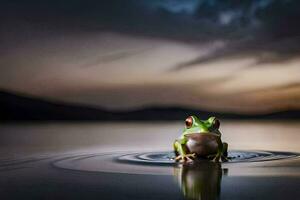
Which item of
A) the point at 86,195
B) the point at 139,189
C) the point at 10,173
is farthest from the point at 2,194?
the point at 10,173

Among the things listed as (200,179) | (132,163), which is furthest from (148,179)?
(132,163)

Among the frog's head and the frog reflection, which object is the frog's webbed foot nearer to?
the frog reflection

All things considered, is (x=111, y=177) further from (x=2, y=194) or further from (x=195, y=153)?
(x=195, y=153)

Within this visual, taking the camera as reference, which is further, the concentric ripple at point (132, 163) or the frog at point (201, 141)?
the frog at point (201, 141)

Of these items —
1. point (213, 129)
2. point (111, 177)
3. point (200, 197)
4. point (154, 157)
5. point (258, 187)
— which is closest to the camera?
point (200, 197)

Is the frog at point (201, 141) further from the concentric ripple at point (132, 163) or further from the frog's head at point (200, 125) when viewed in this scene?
the concentric ripple at point (132, 163)

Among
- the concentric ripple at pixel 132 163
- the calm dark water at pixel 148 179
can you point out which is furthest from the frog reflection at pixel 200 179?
the concentric ripple at pixel 132 163

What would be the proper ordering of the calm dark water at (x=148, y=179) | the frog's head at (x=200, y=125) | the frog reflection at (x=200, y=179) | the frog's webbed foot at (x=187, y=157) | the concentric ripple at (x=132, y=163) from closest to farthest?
1. the frog reflection at (x=200, y=179)
2. the calm dark water at (x=148, y=179)
3. the concentric ripple at (x=132, y=163)
4. the frog's head at (x=200, y=125)
5. the frog's webbed foot at (x=187, y=157)
